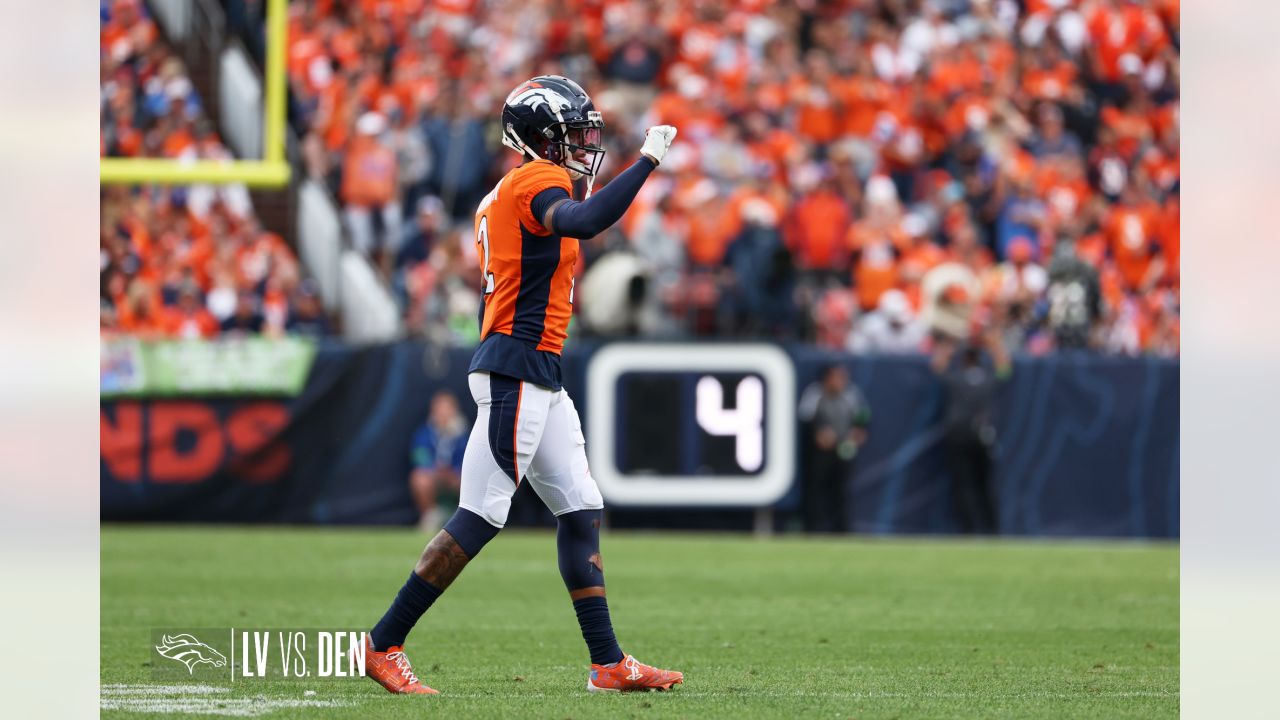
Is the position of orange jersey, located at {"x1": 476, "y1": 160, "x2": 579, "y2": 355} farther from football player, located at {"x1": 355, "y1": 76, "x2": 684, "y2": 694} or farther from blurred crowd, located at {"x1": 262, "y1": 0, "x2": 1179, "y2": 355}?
blurred crowd, located at {"x1": 262, "y1": 0, "x2": 1179, "y2": 355}

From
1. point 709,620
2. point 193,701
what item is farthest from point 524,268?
point 709,620

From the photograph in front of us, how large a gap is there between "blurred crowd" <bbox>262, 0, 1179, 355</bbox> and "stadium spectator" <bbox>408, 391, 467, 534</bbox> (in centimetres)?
81

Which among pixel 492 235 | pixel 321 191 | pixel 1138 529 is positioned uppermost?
pixel 321 191

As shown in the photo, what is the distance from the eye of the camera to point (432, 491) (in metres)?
16.4

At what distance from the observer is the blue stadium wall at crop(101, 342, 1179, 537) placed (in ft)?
53.9

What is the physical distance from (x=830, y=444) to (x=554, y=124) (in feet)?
32.4

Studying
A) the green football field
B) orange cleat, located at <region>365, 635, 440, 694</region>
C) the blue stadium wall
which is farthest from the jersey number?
the blue stadium wall

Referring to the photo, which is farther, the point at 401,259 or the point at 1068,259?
the point at 401,259

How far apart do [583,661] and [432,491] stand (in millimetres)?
8684

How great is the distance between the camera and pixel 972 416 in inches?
640

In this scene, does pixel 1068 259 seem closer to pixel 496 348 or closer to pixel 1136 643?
pixel 1136 643
